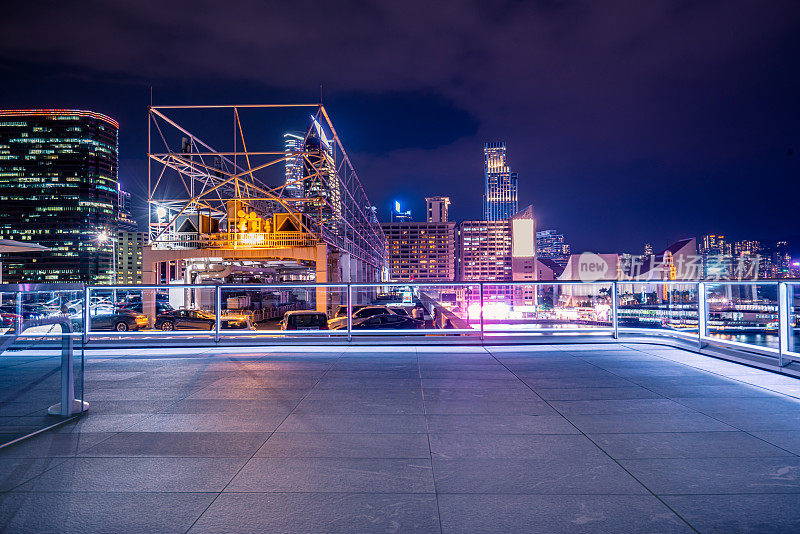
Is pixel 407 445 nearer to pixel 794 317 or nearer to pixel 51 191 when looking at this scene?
pixel 794 317

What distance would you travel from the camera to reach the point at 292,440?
389 centimetres

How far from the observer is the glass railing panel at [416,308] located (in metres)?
9.85

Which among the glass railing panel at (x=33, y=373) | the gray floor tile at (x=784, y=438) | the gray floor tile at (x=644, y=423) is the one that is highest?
the glass railing panel at (x=33, y=373)

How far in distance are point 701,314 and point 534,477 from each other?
23.7ft

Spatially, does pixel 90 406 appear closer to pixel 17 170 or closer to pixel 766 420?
pixel 766 420

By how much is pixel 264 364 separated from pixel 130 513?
15.7 ft

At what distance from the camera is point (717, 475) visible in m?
3.17

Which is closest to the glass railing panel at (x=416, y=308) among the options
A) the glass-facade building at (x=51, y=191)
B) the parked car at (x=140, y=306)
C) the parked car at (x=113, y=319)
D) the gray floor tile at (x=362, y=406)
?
the gray floor tile at (x=362, y=406)

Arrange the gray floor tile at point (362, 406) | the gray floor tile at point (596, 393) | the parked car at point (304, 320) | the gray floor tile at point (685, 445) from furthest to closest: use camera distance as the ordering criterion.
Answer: the parked car at point (304, 320) → the gray floor tile at point (596, 393) → the gray floor tile at point (362, 406) → the gray floor tile at point (685, 445)

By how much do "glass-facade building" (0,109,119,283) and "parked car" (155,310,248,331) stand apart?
547 ft

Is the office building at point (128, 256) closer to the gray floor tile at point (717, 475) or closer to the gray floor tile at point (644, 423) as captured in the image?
the gray floor tile at point (644, 423)

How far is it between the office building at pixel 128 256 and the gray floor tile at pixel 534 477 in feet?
671

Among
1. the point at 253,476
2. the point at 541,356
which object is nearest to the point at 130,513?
the point at 253,476

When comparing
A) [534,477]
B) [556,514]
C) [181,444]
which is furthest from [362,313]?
[556,514]
